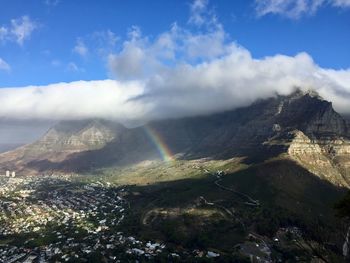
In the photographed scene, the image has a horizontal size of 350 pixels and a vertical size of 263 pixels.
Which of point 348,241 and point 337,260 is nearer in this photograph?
point 348,241

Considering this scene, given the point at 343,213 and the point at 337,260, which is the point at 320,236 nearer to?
the point at 337,260

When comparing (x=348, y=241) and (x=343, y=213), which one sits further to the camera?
(x=343, y=213)

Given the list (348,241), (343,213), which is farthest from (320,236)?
(343,213)

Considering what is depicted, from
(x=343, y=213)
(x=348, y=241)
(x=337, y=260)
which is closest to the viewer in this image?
(x=348, y=241)

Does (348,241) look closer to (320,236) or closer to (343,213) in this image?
(320,236)

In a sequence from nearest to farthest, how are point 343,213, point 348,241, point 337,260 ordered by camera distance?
point 348,241 < point 337,260 < point 343,213

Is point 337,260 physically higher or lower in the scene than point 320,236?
lower
